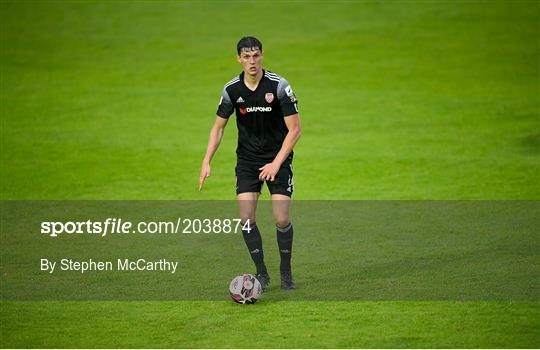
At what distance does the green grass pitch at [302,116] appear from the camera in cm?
895

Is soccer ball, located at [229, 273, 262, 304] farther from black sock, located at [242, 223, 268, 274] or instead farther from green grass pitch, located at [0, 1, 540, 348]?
black sock, located at [242, 223, 268, 274]

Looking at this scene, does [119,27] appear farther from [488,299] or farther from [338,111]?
[488,299]

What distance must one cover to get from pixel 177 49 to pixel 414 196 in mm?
14588

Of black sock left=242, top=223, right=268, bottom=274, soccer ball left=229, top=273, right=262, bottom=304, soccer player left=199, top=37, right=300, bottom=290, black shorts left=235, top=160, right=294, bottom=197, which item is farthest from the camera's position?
black sock left=242, top=223, right=268, bottom=274

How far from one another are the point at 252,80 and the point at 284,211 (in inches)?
58.4

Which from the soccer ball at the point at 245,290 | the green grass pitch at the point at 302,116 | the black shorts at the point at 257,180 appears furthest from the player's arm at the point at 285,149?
the green grass pitch at the point at 302,116

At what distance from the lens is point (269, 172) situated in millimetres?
9656

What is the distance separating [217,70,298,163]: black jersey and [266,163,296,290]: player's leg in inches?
10.1

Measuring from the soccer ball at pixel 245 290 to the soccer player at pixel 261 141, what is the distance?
63 cm

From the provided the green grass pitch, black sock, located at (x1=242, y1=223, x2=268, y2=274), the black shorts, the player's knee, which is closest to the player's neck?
the black shorts

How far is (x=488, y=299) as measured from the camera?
31.6 ft

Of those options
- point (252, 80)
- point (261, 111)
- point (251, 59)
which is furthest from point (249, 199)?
point (251, 59)

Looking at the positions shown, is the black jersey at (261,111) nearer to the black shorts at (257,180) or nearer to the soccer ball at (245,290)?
the black shorts at (257,180)

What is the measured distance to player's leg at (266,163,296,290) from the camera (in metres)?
9.92
